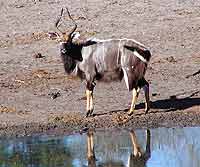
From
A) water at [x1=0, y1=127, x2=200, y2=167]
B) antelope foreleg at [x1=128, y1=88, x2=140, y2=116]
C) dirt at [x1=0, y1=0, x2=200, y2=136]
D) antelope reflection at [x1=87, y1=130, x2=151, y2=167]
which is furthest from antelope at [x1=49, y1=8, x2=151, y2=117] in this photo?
antelope reflection at [x1=87, y1=130, x2=151, y2=167]

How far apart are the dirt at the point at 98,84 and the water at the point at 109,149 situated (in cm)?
55

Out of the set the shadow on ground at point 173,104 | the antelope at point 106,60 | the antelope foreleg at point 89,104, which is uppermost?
the antelope at point 106,60

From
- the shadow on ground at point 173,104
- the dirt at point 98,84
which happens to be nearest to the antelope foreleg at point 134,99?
the dirt at point 98,84

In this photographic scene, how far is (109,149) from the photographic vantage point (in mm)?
12961

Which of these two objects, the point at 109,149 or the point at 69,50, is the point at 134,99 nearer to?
the point at 69,50

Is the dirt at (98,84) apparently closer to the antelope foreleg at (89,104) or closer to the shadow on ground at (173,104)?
the shadow on ground at (173,104)

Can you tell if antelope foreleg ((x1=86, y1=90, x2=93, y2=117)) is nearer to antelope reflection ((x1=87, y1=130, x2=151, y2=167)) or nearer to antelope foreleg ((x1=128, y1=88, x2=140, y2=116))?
antelope foreleg ((x1=128, y1=88, x2=140, y2=116))

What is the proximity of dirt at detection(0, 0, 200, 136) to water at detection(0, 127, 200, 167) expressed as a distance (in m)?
0.55

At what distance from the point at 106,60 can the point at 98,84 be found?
8.38ft

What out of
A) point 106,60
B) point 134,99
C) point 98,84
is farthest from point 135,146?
point 98,84

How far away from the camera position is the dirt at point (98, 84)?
15031 mm

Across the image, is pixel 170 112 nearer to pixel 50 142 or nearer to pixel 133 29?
pixel 50 142

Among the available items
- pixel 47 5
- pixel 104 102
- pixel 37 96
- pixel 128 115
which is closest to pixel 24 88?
pixel 37 96

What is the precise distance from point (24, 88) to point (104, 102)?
211 centimetres
